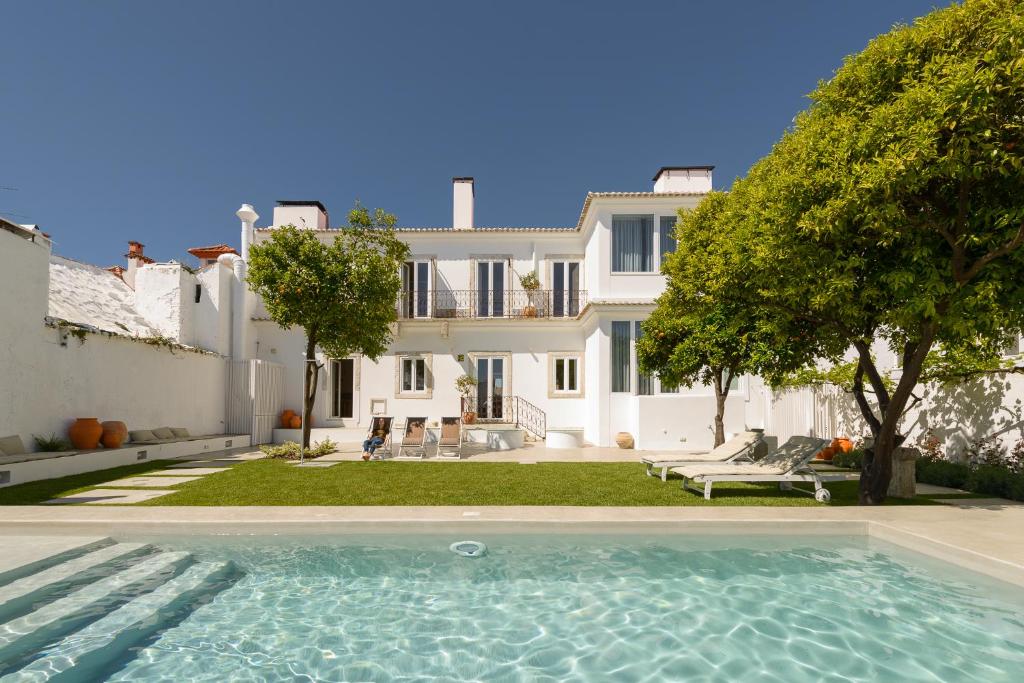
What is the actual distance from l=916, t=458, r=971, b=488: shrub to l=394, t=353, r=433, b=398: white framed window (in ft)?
42.4

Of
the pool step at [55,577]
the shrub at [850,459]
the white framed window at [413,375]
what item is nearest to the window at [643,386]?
the shrub at [850,459]

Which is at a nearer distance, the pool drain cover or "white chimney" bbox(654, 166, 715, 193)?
the pool drain cover

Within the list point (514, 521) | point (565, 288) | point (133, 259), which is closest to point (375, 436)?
point (514, 521)

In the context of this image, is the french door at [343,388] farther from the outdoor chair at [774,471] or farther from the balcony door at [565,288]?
the outdoor chair at [774,471]

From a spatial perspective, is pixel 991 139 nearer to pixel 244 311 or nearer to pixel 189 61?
pixel 189 61

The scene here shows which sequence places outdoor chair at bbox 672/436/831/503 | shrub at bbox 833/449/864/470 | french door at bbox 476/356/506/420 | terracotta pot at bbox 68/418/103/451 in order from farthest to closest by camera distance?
french door at bbox 476/356/506/420 < shrub at bbox 833/449/864/470 < terracotta pot at bbox 68/418/103/451 < outdoor chair at bbox 672/436/831/503

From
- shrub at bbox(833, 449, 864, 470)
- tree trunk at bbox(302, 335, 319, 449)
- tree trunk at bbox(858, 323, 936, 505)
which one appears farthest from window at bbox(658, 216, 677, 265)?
tree trunk at bbox(302, 335, 319, 449)

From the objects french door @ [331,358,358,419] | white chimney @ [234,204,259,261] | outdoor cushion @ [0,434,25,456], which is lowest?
outdoor cushion @ [0,434,25,456]

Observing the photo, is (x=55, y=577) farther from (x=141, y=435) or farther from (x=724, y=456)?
(x=141, y=435)

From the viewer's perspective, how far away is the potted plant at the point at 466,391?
54.8 ft

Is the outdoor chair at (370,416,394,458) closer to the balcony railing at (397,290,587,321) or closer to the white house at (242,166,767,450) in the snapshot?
the white house at (242,166,767,450)

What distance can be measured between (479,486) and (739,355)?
5626 mm

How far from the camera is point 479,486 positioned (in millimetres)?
8180

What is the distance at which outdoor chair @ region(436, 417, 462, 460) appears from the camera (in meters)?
12.6
